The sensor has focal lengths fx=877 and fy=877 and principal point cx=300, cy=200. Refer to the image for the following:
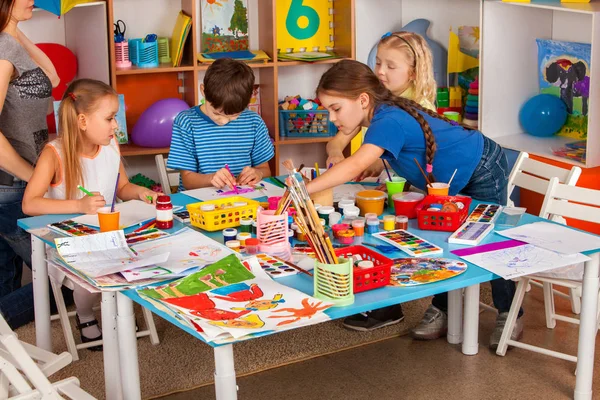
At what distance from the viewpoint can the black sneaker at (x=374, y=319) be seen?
327 centimetres

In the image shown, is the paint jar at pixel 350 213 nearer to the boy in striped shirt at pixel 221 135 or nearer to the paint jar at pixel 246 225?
the paint jar at pixel 246 225

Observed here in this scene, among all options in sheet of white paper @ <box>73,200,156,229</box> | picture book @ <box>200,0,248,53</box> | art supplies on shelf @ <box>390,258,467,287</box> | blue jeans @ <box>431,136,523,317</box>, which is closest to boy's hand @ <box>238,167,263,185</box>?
sheet of white paper @ <box>73,200,156,229</box>

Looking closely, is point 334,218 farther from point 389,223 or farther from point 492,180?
point 492,180

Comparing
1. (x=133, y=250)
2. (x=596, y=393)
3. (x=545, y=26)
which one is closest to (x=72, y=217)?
(x=133, y=250)

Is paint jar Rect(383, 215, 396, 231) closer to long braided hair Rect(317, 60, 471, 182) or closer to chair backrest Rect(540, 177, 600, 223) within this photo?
long braided hair Rect(317, 60, 471, 182)

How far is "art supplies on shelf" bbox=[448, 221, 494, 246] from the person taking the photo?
2.39 metres

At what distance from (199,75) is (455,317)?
206 centimetres

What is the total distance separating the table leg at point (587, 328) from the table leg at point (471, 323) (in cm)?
45

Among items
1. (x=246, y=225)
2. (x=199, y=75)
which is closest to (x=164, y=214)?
(x=246, y=225)

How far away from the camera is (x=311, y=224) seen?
204 centimetres

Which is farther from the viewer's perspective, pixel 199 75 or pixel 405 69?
pixel 199 75

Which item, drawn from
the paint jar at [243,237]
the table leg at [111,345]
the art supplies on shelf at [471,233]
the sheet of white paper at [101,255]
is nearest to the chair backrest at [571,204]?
the art supplies on shelf at [471,233]

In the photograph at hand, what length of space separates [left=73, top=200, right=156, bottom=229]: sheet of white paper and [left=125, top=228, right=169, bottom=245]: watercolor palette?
0.27 feet

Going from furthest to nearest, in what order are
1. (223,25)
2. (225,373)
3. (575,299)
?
(223,25), (575,299), (225,373)
